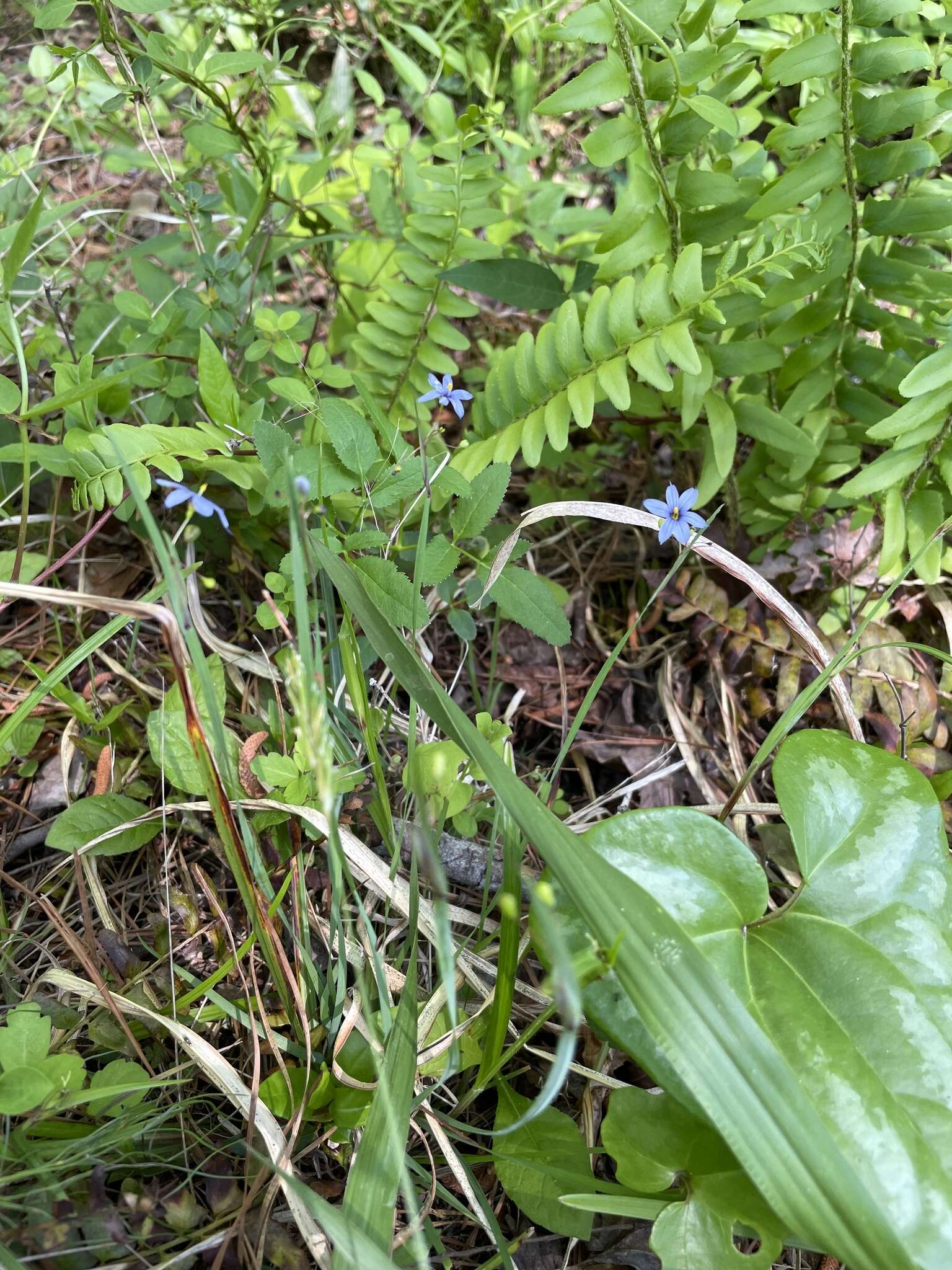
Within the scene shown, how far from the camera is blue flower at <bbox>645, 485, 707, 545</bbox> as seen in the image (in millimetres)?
2076

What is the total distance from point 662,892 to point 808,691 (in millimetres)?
588

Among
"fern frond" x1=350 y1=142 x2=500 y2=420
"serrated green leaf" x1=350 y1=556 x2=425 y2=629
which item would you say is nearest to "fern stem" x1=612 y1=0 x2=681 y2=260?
"fern frond" x1=350 y1=142 x2=500 y2=420

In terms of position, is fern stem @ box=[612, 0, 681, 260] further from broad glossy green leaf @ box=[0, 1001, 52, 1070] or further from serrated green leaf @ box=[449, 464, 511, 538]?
broad glossy green leaf @ box=[0, 1001, 52, 1070]

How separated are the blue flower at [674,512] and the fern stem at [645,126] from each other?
0.70 meters

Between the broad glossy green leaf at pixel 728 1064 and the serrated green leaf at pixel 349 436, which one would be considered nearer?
the broad glossy green leaf at pixel 728 1064

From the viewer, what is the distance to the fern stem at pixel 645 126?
2.01 m

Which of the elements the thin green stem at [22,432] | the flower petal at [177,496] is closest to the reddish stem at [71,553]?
the thin green stem at [22,432]

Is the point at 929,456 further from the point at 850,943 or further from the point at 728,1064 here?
the point at 728,1064

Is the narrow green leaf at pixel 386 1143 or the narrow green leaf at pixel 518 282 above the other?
the narrow green leaf at pixel 518 282

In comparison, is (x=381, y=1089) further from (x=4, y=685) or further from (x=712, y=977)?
(x=4, y=685)

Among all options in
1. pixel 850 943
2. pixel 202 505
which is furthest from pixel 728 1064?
pixel 202 505

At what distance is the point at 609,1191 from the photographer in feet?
5.50

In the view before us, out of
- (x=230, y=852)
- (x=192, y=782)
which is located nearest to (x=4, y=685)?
(x=192, y=782)

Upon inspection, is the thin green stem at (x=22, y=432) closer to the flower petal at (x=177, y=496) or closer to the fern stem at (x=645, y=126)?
the flower petal at (x=177, y=496)
